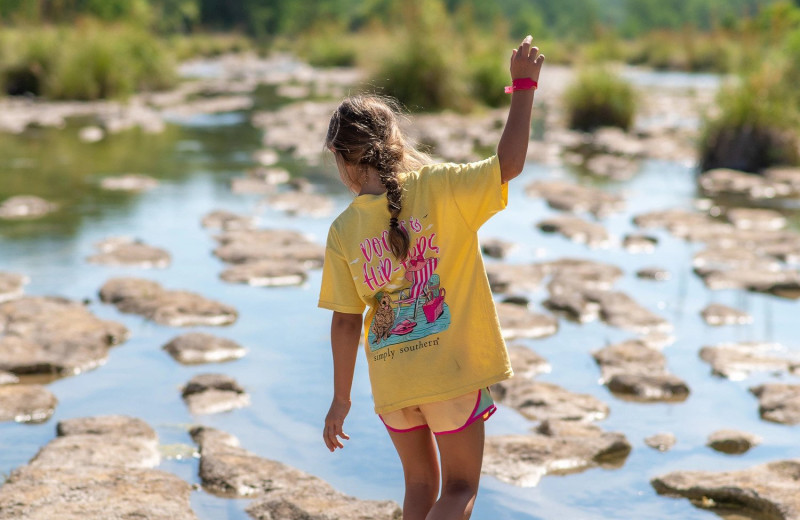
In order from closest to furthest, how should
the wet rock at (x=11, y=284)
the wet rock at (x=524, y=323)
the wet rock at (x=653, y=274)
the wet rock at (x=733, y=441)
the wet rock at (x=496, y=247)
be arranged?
1. the wet rock at (x=733, y=441)
2. the wet rock at (x=524, y=323)
3. the wet rock at (x=11, y=284)
4. the wet rock at (x=653, y=274)
5. the wet rock at (x=496, y=247)

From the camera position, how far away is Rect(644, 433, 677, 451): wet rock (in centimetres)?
397

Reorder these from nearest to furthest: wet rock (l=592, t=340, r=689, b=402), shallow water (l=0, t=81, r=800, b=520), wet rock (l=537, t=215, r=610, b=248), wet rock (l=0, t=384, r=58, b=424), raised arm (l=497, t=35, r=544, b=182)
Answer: raised arm (l=497, t=35, r=544, b=182) < shallow water (l=0, t=81, r=800, b=520) < wet rock (l=0, t=384, r=58, b=424) < wet rock (l=592, t=340, r=689, b=402) < wet rock (l=537, t=215, r=610, b=248)

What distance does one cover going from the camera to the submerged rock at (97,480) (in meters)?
3.28

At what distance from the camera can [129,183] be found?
9688 millimetres

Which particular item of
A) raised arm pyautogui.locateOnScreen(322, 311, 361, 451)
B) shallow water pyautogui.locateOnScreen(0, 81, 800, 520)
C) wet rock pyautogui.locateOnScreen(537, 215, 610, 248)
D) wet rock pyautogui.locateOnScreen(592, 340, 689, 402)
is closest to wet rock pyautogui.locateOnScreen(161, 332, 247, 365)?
shallow water pyautogui.locateOnScreen(0, 81, 800, 520)

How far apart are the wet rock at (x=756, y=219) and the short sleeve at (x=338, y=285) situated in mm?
6071

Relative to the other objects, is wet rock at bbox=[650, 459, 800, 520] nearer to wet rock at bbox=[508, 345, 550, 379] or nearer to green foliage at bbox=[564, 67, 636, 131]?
wet rock at bbox=[508, 345, 550, 379]

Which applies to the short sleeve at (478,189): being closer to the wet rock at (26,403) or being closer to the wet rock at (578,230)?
the wet rock at (26,403)

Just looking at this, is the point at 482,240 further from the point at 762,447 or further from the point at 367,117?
the point at 367,117

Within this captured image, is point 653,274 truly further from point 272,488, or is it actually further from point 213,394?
point 272,488

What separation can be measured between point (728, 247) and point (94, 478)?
5102 mm

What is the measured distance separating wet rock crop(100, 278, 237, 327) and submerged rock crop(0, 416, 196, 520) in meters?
1.46

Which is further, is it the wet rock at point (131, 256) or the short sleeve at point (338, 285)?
the wet rock at point (131, 256)

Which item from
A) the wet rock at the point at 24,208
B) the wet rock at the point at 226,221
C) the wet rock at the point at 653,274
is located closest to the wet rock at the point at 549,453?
the wet rock at the point at 653,274
